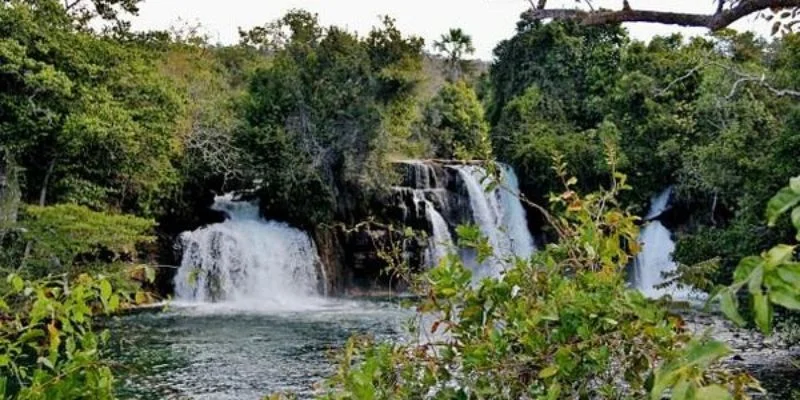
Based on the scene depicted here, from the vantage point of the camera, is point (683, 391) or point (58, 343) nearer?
point (683, 391)

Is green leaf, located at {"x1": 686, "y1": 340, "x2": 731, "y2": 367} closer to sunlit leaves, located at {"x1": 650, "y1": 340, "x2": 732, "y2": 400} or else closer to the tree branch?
sunlit leaves, located at {"x1": 650, "y1": 340, "x2": 732, "y2": 400}

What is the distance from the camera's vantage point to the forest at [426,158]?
6.23 feet

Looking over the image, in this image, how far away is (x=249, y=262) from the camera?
20.6m

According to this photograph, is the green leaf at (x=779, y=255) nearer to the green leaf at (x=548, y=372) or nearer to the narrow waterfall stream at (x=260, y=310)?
the green leaf at (x=548, y=372)

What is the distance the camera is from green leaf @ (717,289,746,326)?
0.75 metres

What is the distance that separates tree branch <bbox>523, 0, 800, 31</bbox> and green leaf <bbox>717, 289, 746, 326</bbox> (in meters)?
2.37

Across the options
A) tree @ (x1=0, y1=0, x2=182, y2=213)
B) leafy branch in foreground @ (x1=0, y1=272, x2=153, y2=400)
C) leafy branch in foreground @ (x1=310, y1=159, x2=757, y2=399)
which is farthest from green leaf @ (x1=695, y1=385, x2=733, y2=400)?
tree @ (x1=0, y1=0, x2=182, y2=213)

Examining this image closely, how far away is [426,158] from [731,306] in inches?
758

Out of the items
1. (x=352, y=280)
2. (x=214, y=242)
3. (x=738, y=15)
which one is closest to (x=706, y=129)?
(x=352, y=280)

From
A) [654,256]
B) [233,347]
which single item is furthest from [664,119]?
[233,347]

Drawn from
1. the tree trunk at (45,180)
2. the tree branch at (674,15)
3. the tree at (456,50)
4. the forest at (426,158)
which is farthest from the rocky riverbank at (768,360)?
the tree at (456,50)

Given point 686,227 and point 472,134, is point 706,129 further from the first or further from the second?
point 472,134

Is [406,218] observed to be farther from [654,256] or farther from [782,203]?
[782,203]

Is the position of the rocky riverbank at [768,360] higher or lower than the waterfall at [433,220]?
lower
